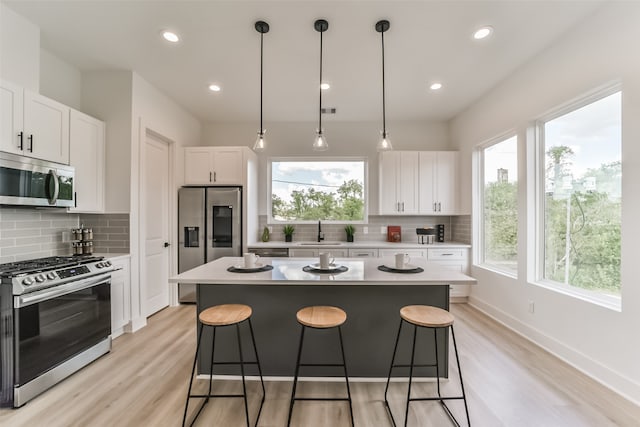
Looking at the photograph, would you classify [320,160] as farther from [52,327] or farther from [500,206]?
[52,327]

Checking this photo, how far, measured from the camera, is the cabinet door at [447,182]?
173 inches

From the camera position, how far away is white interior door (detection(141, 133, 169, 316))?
134 inches

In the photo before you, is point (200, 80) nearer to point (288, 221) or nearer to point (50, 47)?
point (50, 47)

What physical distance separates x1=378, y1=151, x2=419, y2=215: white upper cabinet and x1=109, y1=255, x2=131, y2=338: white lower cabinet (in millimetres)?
3536

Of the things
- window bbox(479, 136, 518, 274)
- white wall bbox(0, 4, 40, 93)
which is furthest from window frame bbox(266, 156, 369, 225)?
white wall bbox(0, 4, 40, 93)

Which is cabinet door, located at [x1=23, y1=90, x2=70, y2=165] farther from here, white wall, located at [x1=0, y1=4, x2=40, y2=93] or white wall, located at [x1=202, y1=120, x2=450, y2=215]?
white wall, located at [x1=202, y1=120, x2=450, y2=215]

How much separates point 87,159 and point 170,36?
1.52m

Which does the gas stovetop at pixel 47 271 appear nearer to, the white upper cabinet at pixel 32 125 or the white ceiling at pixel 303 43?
the white upper cabinet at pixel 32 125

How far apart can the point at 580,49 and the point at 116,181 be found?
15.0 ft

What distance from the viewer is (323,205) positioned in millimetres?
4746

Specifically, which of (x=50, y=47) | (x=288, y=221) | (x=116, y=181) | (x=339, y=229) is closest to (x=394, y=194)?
(x=339, y=229)

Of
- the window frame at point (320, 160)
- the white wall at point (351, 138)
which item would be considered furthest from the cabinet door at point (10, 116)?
the window frame at point (320, 160)

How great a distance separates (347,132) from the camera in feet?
15.4

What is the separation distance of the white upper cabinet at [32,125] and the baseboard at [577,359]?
15.8ft
